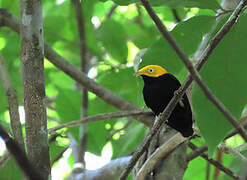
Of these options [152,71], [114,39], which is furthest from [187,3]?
[114,39]

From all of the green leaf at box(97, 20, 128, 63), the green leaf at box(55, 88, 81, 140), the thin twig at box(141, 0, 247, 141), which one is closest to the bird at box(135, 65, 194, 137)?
the green leaf at box(55, 88, 81, 140)

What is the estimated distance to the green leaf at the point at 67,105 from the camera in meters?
3.99

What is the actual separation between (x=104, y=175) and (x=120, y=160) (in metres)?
0.20

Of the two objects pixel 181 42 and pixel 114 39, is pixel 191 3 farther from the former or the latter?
pixel 114 39

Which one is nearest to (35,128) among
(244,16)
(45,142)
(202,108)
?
(45,142)

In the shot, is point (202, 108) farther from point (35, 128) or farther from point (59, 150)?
point (59, 150)

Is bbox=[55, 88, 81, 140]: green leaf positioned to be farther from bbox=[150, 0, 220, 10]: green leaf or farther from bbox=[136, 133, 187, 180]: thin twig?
bbox=[150, 0, 220, 10]: green leaf

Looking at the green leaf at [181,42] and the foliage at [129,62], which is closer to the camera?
the foliage at [129,62]

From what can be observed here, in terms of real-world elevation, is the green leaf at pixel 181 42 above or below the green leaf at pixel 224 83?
above

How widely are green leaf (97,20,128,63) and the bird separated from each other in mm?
888

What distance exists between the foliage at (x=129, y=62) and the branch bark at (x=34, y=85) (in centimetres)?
27

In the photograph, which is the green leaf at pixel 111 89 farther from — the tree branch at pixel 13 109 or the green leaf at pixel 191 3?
the tree branch at pixel 13 109

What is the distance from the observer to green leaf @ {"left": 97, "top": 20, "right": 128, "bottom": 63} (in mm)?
4586

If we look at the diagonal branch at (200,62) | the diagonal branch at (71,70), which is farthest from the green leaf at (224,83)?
the diagonal branch at (71,70)
